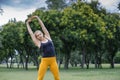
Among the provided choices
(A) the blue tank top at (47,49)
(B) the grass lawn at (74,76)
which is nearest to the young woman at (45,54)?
(A) the blue tank top at (47,49)

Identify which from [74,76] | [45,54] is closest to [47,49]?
[45,54]

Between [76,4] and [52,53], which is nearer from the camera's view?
[52,53]

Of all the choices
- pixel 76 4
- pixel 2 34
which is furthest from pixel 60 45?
pixel 2 34

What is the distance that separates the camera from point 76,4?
57.9 metres

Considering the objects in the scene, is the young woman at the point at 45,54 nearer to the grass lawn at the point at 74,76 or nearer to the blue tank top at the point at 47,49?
the blue tank top at the point at 47,49

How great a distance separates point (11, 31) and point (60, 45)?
16708 millimetres

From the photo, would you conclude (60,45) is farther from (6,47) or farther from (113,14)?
(6,47)

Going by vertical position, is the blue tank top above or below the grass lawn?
above

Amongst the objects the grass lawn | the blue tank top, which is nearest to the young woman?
the blue tank top

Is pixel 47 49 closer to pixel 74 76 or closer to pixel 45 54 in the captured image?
pixel 45 54

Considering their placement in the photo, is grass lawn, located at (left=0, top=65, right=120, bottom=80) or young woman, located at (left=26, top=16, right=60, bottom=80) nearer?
young woman, located at (left=26, top=16, right=60, bottom=80)

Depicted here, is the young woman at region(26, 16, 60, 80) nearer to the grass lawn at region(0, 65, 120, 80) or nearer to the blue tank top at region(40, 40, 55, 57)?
the blue tank top at region(40, 40, 55, 57)

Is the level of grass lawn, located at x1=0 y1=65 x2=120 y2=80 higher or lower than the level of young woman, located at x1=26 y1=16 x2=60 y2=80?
lower

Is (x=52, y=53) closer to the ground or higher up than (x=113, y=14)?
closer to the ground
